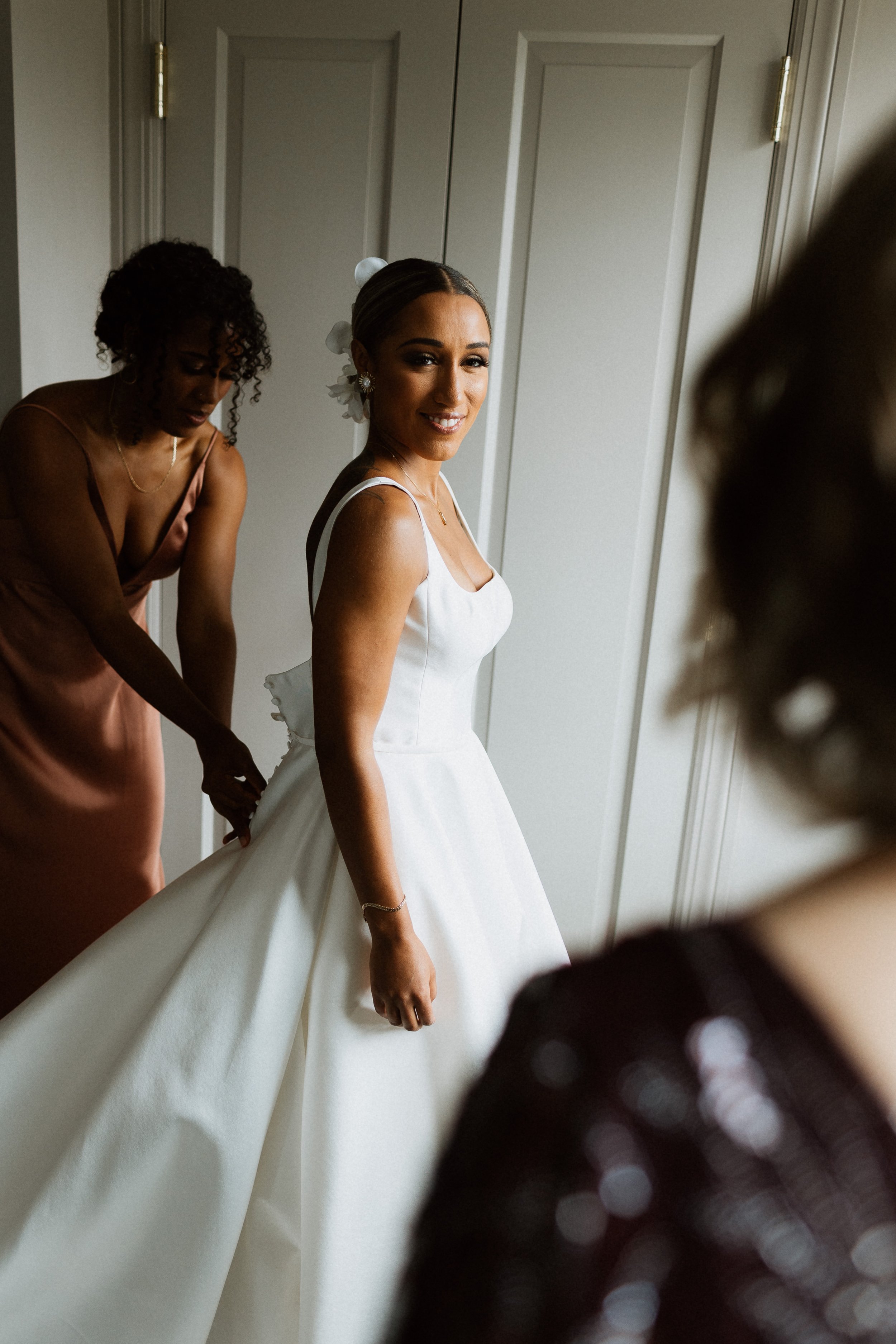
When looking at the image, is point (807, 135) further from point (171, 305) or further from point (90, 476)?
point (90, 476)

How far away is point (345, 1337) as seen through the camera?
3.57 feet

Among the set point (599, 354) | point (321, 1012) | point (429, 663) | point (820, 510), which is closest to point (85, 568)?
point (429, 663)

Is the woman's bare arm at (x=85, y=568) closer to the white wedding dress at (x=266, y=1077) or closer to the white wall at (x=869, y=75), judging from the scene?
the white wedding dress at (x=266, y=1077)

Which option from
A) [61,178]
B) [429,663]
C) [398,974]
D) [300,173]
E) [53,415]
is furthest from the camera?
[300,173]

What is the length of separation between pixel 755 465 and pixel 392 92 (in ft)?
6.38

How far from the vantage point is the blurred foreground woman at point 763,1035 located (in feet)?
0.84

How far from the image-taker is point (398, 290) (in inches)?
50.1

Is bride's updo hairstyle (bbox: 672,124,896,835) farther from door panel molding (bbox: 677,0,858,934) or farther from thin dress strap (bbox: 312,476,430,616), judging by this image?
door panel molding (bbox: 677,0,858,934)

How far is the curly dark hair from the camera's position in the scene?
4.79 ft

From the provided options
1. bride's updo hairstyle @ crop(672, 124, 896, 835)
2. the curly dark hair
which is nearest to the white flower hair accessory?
the curly dark hair

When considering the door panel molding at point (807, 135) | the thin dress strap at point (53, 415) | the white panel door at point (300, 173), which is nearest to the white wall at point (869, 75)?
the door panel molding at point (807, 135)

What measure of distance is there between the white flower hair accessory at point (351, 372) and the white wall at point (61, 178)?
2.44 ft

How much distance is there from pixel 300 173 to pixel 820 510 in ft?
6.49

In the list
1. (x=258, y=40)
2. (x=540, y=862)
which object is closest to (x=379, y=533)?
(x=540, y=862)
